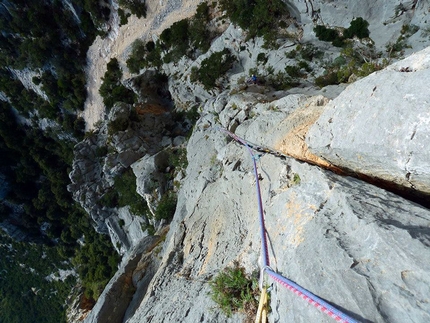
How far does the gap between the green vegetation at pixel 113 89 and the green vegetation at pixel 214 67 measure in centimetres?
877

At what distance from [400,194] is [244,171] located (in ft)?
13.6

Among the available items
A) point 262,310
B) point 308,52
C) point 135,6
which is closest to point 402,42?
point 308,52

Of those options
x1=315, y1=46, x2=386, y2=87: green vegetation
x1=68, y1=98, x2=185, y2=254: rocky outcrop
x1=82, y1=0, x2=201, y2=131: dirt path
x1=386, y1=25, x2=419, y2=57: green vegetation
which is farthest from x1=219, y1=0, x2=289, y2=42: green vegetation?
x1=68, y1=98, x2=185, y2=254: rocky outcrop

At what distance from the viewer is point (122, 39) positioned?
2636 centimetres

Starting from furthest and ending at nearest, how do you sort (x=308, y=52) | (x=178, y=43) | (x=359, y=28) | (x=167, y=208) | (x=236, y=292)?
(x=178, y=43)
(x=308, y=52)
(x=167, y=208)
(x=359, y=28)
(x=236, y=292)

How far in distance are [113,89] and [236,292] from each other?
83.6 ft

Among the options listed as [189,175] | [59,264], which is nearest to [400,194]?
[189,175]

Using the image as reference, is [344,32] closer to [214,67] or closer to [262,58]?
[262,58]

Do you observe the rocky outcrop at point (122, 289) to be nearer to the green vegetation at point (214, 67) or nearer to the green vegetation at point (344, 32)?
the green vegetation at point (214, 67)

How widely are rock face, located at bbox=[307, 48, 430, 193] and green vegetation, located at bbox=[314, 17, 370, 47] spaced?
41.1ft

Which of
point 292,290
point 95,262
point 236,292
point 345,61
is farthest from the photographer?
point 95,262

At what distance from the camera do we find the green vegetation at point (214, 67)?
1831cm

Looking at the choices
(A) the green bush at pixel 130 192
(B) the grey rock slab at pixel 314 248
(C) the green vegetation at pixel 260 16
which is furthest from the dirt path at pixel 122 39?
(B) the grey rock slab at pixel 314 248

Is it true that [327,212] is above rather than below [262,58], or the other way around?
below
